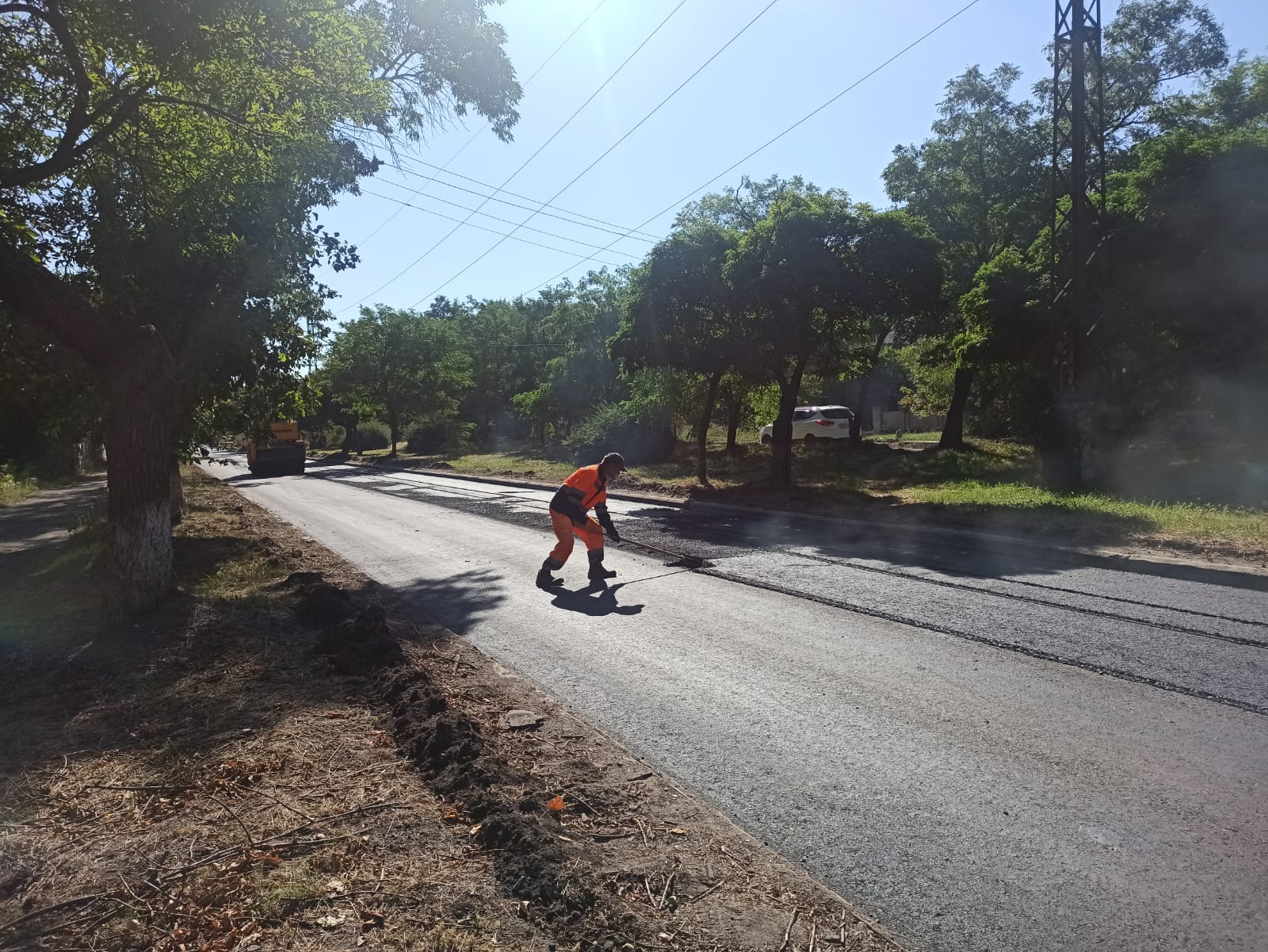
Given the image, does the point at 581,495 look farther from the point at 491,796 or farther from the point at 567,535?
the point at 491,796

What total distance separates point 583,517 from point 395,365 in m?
36.8

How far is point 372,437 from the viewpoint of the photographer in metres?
61.3

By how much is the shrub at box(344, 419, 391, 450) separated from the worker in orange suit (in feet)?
171

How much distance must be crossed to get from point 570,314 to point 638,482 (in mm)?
16940

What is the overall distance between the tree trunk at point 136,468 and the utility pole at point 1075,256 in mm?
13135

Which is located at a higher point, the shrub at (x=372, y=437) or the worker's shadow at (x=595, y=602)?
the shrub at (x=372, y=437)

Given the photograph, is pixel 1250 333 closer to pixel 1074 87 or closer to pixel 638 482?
pixel 1074 87

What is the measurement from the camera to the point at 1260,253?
13539 millimetres

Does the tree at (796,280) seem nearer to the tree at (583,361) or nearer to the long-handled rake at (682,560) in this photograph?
the long-handled rake at (682,560)

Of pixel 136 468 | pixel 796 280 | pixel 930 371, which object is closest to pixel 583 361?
pixel 930 371

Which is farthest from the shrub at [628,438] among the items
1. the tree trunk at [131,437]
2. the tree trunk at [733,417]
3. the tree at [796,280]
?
the tree trunk at [131,437]

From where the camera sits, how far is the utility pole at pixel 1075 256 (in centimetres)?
1355

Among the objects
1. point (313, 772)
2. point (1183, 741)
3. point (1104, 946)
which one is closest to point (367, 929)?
point (313, 772)

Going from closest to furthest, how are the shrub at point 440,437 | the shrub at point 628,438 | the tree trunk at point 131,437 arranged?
the tree trunk at point 131,437 → the shrub at point 628,438 → the shrub at point 440,437
